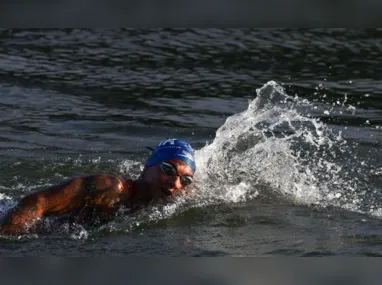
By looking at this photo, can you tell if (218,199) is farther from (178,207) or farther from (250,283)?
(250,283)

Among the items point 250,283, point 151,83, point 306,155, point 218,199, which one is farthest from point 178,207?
point 151,83

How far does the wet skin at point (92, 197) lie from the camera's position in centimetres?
809

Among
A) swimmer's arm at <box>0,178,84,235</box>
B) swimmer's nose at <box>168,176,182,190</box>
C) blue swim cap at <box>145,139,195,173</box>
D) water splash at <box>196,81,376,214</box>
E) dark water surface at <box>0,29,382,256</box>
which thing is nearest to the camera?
swimmer's arm at <box>0,178,84,235</box>

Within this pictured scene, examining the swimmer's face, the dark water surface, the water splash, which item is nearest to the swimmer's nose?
the swimmer's face

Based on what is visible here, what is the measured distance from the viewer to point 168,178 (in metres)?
8.70

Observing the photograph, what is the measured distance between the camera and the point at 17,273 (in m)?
4.92

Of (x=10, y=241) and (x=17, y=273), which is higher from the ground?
(x=17, y=273)

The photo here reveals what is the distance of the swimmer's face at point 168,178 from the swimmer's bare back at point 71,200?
8.5 inches

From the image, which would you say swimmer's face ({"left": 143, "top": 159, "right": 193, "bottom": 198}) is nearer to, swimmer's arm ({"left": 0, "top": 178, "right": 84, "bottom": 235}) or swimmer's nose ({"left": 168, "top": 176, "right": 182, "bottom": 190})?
swimmer's nose ({"left": 168, "top": 176, "right": 182, "bottom": 190})

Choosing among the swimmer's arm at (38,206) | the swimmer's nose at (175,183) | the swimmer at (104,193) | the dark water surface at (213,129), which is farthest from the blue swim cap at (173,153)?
the swimmer's arm at (38,206)

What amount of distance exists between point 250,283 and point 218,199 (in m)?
5.25

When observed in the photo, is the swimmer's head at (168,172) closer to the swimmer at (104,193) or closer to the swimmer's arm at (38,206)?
the swimmer at (104,193)

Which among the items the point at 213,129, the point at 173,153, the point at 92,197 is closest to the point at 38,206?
the point at 92,197

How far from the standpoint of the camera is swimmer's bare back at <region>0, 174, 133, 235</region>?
26.5 ft
